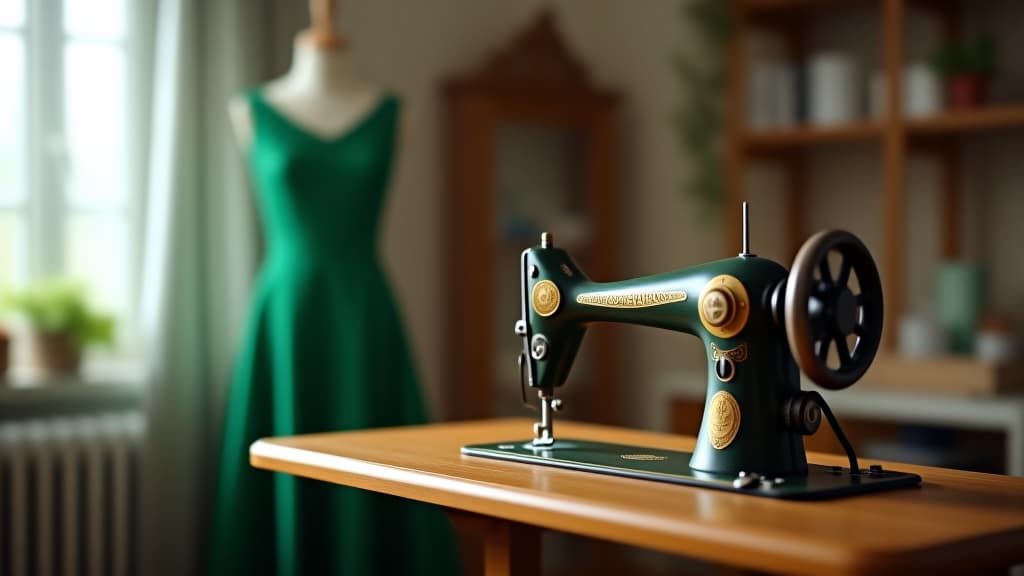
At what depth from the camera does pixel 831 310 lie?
1455 millimetres

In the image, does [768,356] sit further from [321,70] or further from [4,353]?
[4,353]

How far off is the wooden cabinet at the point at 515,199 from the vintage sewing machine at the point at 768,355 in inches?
80.3

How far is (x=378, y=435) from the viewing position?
6.57ft

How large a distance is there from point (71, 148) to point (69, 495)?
86cm

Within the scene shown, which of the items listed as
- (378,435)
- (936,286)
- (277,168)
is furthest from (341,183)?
(936,286)

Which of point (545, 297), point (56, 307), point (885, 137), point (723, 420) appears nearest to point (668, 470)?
point (723, 420)

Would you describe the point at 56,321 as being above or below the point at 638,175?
below

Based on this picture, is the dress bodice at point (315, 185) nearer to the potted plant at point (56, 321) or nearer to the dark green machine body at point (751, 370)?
the potted plant at point (56, 321)

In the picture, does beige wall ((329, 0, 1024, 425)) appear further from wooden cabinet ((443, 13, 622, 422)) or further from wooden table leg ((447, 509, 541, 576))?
wooden table leg ((447, 509, 541, 576))

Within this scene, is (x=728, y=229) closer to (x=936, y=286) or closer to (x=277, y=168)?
(x=936, y=286)

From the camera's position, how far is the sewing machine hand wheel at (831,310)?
142 cm

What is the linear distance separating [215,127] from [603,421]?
158 cm

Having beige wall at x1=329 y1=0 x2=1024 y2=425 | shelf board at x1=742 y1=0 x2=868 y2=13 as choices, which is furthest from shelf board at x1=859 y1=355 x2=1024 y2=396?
shelf board at x1=742 y1=0 x2=868 y2=13

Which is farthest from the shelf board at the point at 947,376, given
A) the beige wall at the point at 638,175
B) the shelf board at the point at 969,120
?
the shelf board at the point at 969,120
